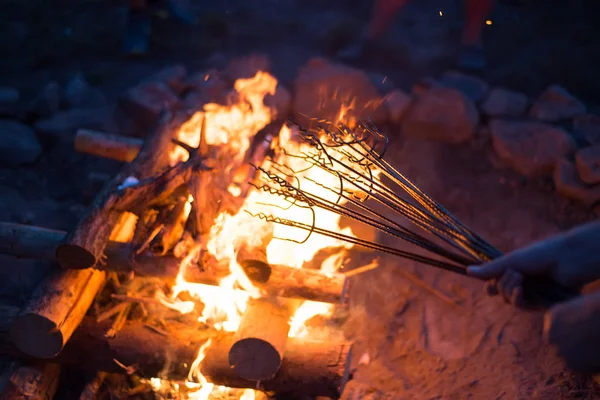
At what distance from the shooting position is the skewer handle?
5.88ft

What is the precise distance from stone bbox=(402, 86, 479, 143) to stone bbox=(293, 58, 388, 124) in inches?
11.5

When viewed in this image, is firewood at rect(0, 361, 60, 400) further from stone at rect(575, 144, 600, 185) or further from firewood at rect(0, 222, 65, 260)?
stone at rect(575, 144, 600, 185)

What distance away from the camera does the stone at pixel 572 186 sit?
4.07 m

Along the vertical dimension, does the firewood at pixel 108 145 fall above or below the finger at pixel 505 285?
above

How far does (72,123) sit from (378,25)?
3614 millimetres

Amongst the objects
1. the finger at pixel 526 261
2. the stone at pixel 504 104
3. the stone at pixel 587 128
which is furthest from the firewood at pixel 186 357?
the stone at pixel 587 128

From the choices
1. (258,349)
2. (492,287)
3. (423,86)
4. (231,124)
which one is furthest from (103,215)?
(423,86)

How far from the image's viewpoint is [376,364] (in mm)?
3234

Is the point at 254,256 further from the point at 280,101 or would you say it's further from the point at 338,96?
the point at 338,96

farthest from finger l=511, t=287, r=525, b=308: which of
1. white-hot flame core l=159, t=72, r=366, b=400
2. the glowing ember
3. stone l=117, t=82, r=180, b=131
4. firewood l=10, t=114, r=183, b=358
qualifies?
stone l=117, t=82, r=180, b=131

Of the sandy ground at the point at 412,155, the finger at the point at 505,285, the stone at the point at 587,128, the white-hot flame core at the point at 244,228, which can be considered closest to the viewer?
the finger at the point at 505,285

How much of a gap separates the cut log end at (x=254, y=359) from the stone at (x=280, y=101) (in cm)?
257

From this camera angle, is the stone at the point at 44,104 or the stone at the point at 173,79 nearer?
the stone at the point at 44,104

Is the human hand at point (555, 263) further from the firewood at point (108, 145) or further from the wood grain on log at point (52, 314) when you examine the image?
the firewood at point (108, 145)
